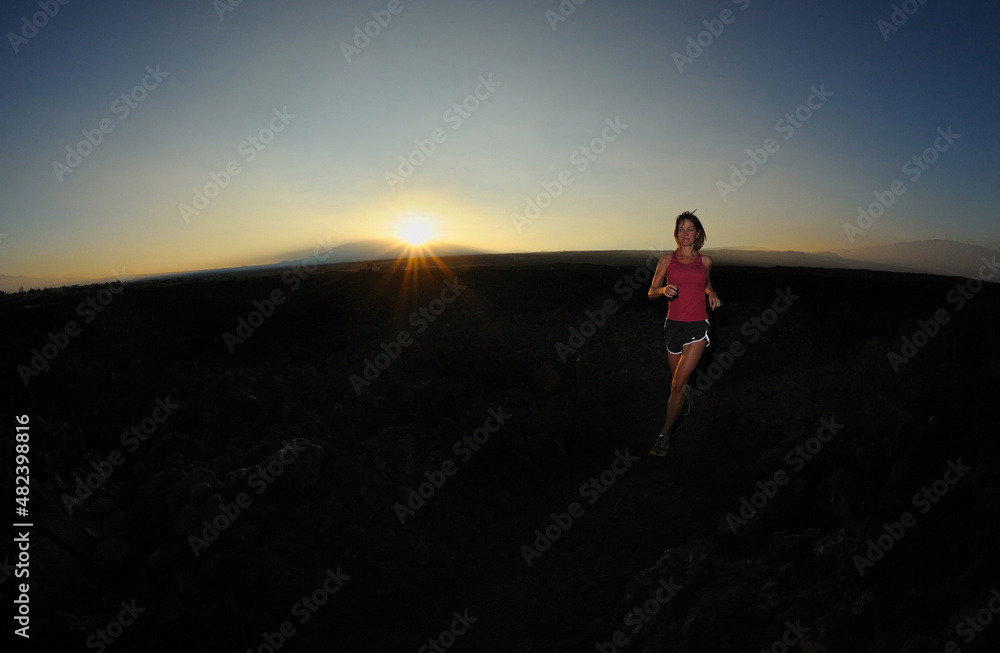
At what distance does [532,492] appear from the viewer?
5.86m

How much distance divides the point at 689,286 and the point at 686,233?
0.56m

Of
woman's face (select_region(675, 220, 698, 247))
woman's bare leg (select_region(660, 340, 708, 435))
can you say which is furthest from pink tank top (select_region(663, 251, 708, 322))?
woman's bare leg (select_region(660, 340, 708, 435))

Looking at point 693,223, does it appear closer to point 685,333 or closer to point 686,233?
point 686,233

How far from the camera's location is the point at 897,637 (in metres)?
2.95

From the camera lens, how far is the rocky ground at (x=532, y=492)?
3.67 m

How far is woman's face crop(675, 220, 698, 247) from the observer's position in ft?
17.0

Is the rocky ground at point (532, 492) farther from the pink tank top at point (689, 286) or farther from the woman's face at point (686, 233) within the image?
the woman's face at point (686, 233)

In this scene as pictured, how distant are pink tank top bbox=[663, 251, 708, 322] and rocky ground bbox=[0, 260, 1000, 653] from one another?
1.80m

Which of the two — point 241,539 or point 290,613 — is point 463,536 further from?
point 241,539

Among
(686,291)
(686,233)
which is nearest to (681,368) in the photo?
(686,291)

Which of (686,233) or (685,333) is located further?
(685,333)

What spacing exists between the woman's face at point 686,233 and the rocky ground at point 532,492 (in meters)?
2.48

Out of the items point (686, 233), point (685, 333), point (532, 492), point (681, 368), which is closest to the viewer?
point (686, 233)

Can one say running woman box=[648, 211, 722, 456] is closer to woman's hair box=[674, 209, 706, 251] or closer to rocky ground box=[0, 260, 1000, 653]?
woman's hair box=[674, 209, 706, 251]
